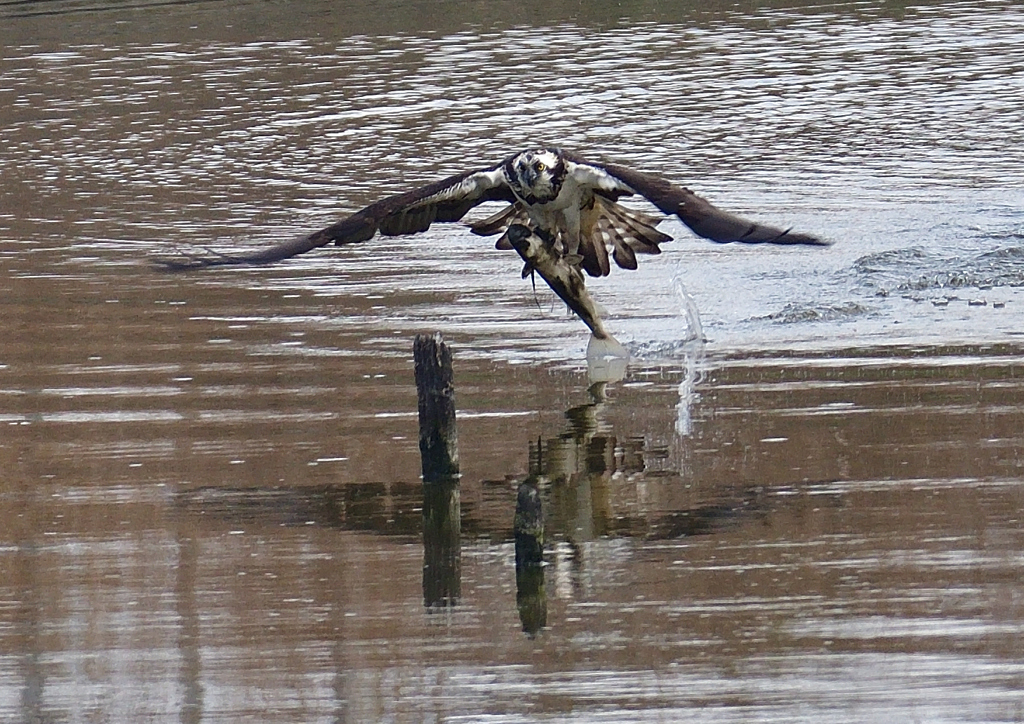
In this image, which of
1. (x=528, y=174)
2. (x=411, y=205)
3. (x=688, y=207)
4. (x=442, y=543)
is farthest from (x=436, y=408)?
(x=411, y=205)

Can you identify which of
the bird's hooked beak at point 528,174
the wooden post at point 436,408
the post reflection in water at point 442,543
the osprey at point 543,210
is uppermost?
the bird's hooked beak at point 528,174

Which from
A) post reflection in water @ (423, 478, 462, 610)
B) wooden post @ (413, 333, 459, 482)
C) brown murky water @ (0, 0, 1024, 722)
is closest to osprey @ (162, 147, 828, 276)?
brown murky water @ (0, 0, 1024, 722)

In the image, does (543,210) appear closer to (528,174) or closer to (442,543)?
(528,174)

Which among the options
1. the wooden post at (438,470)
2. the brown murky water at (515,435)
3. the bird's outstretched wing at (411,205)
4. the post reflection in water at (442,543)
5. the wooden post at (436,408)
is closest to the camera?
the brown murky water at (515,435)

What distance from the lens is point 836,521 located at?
7.65 metres

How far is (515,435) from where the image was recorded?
29.4 feet

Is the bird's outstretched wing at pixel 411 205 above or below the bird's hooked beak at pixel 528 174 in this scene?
below

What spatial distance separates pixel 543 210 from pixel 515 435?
55.1 inches

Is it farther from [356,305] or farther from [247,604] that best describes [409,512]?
[356,305]

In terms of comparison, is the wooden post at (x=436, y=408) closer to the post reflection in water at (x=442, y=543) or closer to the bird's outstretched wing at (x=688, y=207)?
the post reflection in water at (x=442, y=543)

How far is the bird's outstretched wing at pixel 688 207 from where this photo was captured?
27.6ft

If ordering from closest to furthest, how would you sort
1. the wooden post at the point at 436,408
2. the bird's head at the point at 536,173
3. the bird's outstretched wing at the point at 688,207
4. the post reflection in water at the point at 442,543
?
the post reflection in water at the point at 442,543 < the wooden post at the point at 436,408 < the bird's outstretched wing at the point at 688,207 < the bird's head at the point at 536,173

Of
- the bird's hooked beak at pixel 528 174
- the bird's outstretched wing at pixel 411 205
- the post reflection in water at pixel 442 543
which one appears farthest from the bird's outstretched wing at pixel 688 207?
the post reflection in water at pixel 442 543

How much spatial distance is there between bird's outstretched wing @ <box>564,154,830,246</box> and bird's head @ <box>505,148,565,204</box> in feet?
0.28
